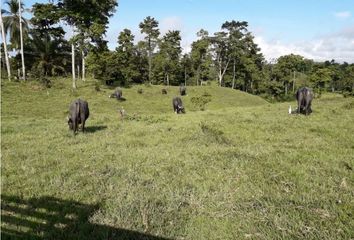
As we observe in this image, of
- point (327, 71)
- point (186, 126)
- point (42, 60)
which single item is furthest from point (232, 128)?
point (327, 71)

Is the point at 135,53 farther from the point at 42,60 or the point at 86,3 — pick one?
the point at 86,3

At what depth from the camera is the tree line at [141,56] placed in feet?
119

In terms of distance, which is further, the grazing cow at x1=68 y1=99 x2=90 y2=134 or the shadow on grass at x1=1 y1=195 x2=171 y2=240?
the grazing cow at x1=68 y1=99 x2=90 y2=134

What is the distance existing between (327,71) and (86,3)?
5162 cm

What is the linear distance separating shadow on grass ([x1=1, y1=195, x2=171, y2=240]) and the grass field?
15 mm

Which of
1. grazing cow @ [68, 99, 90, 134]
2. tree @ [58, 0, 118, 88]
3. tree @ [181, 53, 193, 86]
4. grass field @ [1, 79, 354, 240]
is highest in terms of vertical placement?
tree @ [58, 0, 118, 88]

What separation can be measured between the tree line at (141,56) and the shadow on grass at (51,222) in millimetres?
30425

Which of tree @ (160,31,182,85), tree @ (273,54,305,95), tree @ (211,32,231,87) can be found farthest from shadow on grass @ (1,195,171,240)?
tree @ (273,54,305,95)

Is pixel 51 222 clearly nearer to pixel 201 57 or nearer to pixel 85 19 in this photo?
pixel 85 19

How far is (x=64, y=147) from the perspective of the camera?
11023 mm

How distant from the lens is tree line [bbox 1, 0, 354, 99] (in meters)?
36.2

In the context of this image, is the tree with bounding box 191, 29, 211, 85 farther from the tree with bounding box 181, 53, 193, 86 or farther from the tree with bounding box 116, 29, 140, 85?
the tree with bounding box 116, 29, 140, 85

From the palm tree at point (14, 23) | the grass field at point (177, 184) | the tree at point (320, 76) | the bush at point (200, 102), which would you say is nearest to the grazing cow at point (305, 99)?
the grass field at point (177, 184)

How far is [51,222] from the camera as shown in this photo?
17.7 ft
